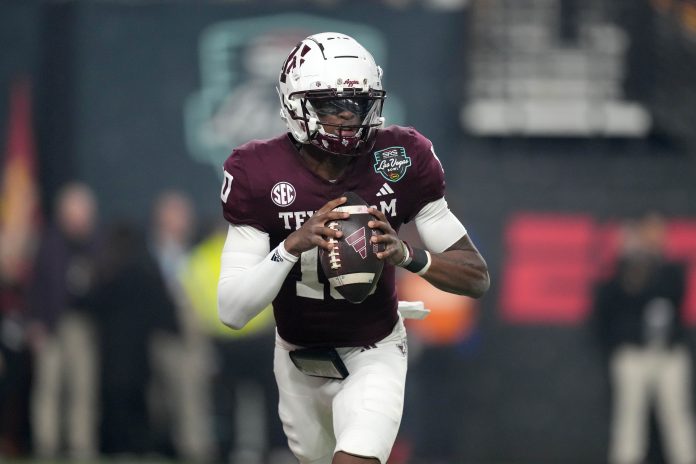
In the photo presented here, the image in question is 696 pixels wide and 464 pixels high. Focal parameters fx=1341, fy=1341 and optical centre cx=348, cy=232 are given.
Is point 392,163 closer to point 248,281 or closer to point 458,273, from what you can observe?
point 458,273

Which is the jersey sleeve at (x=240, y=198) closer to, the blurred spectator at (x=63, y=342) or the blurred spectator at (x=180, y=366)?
the blurred spectator at (x=180, y=366)

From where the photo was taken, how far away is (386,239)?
13.1 feet

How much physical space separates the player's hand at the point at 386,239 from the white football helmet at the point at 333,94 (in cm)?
29

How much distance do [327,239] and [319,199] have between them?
31cm

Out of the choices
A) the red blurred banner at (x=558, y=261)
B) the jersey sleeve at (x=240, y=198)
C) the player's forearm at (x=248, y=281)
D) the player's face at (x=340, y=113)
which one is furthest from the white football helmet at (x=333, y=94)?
the red blurred banner at (x=558, y=261)

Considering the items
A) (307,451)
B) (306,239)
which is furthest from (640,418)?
(306,239)

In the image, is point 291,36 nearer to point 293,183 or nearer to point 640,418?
point 640,418

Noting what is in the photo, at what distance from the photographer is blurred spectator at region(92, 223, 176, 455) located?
356 inches

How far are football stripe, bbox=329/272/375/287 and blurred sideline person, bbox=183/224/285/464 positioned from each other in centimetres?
531

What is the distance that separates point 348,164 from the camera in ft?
14.2

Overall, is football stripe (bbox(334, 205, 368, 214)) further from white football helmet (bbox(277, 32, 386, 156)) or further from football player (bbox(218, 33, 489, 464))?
white football helmet (bbox(277, 32, 386, 156))

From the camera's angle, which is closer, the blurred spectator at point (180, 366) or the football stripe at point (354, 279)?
the football stripe at point (354, 279)

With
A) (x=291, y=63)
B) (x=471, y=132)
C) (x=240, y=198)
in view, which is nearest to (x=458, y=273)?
(x=240, y=198)

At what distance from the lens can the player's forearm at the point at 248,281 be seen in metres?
4.05
